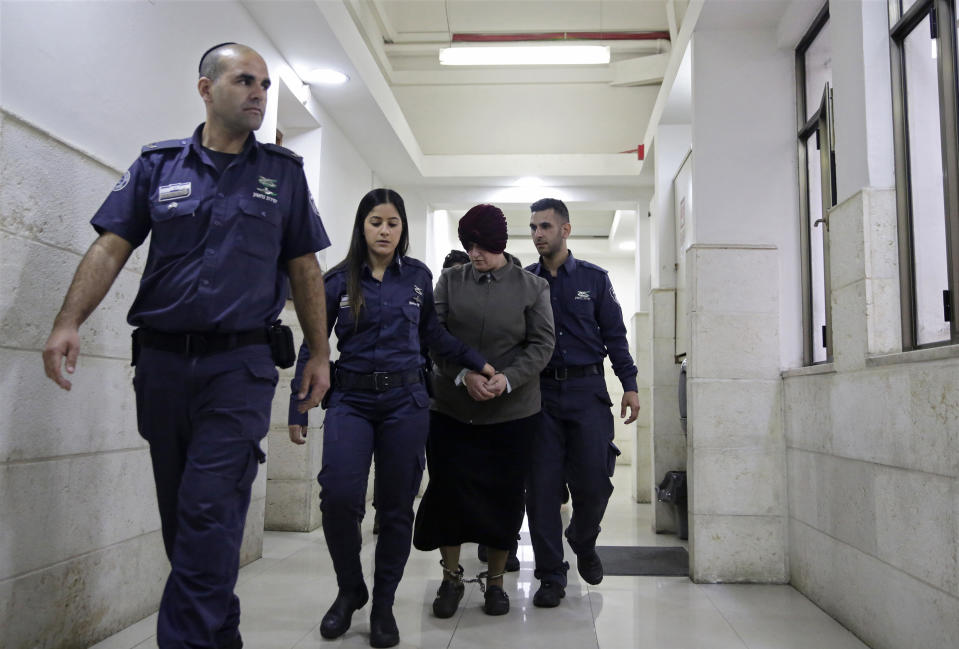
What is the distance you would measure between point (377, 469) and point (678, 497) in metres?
3.02

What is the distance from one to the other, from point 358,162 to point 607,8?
8.39 feet

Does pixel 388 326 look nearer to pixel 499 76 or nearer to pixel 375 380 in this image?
pixel 375 380

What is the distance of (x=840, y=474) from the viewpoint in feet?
10.2

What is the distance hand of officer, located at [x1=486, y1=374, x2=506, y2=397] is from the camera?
9.62 ft

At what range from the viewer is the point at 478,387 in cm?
292

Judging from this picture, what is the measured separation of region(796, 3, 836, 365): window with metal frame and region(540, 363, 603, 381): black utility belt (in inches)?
49.1

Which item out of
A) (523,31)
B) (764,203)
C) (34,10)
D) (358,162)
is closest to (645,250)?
(523,31)

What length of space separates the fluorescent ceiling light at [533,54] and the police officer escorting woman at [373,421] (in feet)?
13.1

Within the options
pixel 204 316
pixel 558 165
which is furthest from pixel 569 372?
pixel 558 165

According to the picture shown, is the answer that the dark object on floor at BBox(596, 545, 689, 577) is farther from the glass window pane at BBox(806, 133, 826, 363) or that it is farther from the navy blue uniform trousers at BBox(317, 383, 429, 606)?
the navy blue uniform trousers at BBox(317, 383, 429, 606)

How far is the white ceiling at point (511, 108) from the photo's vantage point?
6938mm

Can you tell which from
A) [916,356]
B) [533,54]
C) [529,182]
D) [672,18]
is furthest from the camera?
[529,182]

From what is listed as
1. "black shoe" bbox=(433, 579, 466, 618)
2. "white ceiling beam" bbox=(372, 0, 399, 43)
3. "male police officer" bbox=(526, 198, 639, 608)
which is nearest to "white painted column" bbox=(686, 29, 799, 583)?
"male police officer" bbox=(526, 198, 639, 608)

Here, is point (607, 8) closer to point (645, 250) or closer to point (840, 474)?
point (645, 250)
